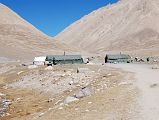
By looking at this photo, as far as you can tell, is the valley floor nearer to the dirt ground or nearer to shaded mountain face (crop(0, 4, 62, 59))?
the dirt ground

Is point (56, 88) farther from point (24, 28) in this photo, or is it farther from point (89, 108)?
point (24, 28)

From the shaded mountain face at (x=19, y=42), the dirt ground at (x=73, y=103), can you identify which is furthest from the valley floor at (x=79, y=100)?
the shaded mountain face at (x=19, y=42)

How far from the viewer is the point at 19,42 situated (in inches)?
6038

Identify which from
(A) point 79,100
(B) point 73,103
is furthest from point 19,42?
(B) point 73,103

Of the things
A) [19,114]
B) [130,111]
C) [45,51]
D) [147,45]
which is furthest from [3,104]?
[147,45]

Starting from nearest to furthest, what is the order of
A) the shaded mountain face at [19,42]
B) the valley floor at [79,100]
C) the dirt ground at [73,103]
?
the valley floor at [79,100] < the dirt ground at [73,103] < the shaded mountain face at [19,42]

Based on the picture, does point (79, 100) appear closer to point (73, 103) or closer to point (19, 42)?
point (73, 103)

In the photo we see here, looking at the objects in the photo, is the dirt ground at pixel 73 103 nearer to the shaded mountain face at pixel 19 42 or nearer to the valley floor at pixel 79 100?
the valley floor at pixel 79 100

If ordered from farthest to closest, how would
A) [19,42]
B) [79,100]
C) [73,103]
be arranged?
[19,42] < [79,100] < [73,103]

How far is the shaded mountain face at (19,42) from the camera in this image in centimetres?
13062

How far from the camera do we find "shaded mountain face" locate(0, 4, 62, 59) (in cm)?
13062

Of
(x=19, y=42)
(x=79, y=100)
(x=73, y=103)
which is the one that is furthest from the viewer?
(x=19, y=42)

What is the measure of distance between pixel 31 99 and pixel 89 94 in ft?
31.1

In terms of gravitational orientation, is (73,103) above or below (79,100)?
below
